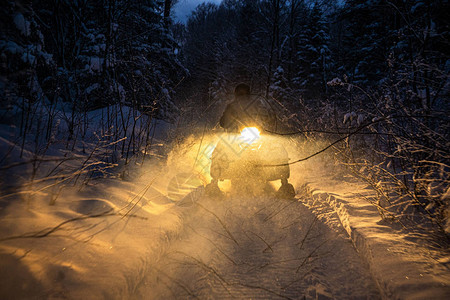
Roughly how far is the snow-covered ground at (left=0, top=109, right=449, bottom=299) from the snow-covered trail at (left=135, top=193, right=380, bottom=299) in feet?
0.03

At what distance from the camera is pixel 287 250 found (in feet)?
7.42

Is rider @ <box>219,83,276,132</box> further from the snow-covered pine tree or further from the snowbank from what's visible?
the snow-covered pine tree

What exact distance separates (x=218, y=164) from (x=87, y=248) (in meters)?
2.33

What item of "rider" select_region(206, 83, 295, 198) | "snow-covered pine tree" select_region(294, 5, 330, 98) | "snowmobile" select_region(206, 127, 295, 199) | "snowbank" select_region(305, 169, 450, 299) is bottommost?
"snowbank" select_region(305, 169, 450, 299)

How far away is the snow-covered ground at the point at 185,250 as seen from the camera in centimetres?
148

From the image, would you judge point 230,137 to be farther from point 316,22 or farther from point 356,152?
point 316,22

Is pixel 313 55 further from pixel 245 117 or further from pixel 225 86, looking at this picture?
pixel 245 117

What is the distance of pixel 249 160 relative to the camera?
3682 mm

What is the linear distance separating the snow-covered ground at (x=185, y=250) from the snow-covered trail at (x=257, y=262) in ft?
0.03

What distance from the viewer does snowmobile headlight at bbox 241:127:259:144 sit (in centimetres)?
356

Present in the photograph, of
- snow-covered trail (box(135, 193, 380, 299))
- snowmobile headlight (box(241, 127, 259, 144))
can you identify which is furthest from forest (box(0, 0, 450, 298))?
snow-covered trail (box(135, 193, 380, 299))

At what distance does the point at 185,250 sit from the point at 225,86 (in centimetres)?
2600

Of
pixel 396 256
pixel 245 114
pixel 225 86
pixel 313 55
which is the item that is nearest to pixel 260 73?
pixel 313 55

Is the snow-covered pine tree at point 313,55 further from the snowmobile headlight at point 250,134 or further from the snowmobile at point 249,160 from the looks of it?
the snowmobile headlight at point 250,134
